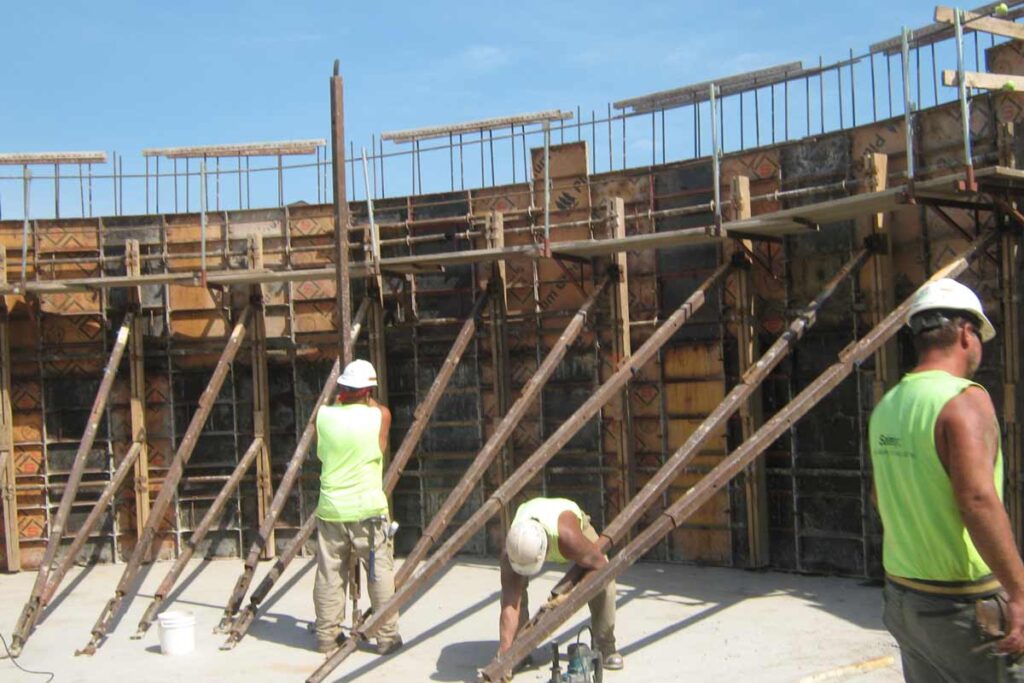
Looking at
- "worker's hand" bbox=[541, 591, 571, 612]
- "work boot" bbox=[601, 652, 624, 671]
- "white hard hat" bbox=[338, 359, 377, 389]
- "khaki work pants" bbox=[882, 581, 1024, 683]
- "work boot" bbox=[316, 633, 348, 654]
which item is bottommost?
"work boot" bbox=[316, 633, 348, 654]

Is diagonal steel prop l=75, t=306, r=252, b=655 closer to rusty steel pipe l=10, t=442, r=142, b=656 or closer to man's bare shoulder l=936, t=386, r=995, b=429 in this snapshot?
rusty steel pipe l=10, t=442, r=142, b=656

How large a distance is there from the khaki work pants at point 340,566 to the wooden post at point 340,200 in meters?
1.80

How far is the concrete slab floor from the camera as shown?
789 centimetres

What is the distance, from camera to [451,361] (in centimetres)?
1120

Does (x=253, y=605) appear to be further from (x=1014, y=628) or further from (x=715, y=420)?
(x=1014, y=628)

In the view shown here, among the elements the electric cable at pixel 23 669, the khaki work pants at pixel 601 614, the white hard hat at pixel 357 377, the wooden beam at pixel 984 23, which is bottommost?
the electric cable at pixel 23 669

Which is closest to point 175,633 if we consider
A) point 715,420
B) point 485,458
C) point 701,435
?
point 485,458

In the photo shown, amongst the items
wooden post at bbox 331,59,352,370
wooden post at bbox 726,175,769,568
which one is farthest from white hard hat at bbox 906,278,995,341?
wooden post at bbox 726,175,769,568

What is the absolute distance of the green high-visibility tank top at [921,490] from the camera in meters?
3.52

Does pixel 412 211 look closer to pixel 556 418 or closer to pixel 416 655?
pixel 556 418

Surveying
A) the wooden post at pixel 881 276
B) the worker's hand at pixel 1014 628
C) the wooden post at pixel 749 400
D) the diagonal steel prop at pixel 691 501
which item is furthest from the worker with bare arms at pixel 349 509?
the worker's hand at pixel 1014 628

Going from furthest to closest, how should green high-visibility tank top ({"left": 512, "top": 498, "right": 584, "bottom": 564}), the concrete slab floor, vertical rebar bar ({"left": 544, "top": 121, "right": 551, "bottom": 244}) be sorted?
vertical rebar bar ({"left": 544, "top": 121, "right": 551, "bottom": 244}), the concrete slab floor, green high-visibility tank top ({"left": 512, "top": 498, "right": 584, "bottom": 564})

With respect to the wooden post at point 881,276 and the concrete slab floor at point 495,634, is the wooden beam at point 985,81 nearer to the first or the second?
the wooden post at point 881,276

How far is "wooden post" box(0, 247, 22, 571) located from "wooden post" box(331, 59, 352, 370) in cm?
515
